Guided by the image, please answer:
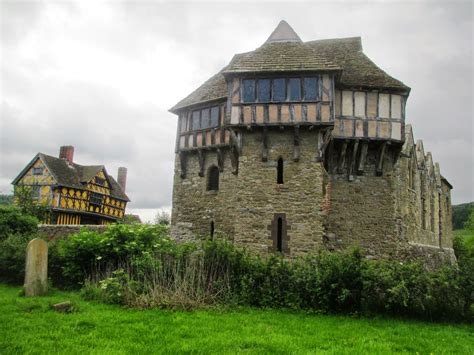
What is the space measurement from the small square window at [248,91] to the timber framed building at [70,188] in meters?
21.7

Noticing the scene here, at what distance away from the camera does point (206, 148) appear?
19.5 m

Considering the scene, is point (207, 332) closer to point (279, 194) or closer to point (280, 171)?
point (279, 194)

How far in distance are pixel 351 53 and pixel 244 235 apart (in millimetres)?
10481

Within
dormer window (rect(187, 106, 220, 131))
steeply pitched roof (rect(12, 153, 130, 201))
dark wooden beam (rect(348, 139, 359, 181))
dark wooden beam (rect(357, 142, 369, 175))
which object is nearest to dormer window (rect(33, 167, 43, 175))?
steeply pitched roof (rect(12, 153, 130, 201))

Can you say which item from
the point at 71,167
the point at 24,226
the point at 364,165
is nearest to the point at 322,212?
the point at 364,165

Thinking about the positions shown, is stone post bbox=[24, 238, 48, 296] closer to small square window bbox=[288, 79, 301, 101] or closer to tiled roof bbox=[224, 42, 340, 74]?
tiled roof bbox=[224, 42, 340, 74]

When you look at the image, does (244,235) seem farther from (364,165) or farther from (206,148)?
(364,165)

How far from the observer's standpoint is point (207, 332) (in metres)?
7.89

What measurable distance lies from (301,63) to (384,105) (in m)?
4.22

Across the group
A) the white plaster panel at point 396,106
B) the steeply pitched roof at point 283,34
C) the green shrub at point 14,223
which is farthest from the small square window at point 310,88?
the green shrub at point 14,223

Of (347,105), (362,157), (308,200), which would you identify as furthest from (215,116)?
(362,157)

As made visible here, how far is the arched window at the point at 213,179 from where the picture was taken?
20183 mm

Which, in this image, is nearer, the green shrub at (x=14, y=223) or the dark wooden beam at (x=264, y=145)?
the dark wooden beam at (x=264, y=145)

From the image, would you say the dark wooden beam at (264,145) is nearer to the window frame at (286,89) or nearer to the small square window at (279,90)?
the window frame at (286,89)
